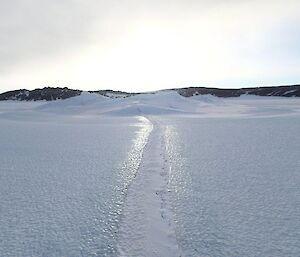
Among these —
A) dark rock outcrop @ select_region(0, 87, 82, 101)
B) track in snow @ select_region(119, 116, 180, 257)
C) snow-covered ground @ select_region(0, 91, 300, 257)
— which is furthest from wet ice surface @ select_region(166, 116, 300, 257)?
dark rock outcrop @ select_region(0, 87, 82, 101)

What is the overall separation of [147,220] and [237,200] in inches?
62.1

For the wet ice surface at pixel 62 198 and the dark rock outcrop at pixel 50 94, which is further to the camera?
the dark rock outcrop at pixel 50 94

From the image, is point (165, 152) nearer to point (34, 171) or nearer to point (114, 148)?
point (114, 148)

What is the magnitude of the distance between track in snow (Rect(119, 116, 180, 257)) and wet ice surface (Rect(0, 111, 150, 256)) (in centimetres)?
17

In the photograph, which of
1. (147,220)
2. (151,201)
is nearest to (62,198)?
(151,201)

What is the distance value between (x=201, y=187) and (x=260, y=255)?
2637 mm

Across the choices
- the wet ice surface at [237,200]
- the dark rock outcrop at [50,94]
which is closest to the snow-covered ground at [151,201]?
the wet ice surface at [237,200]

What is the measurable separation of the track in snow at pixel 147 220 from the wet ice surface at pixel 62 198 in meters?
0.17

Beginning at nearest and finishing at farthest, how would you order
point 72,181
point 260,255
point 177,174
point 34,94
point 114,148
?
point 260,255 → point 72,181 → point 177,174 → point 114,148 → point 34,94

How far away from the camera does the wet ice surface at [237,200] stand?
13.6 feet

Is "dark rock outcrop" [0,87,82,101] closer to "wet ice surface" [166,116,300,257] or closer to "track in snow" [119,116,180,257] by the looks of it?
"wet ice surface" [166,116,300,257]

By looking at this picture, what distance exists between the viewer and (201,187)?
647 cm

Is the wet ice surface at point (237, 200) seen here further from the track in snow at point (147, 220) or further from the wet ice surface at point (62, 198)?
the wet ice surface at point (62, 198)

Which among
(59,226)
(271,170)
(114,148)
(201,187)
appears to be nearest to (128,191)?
(201,187)
